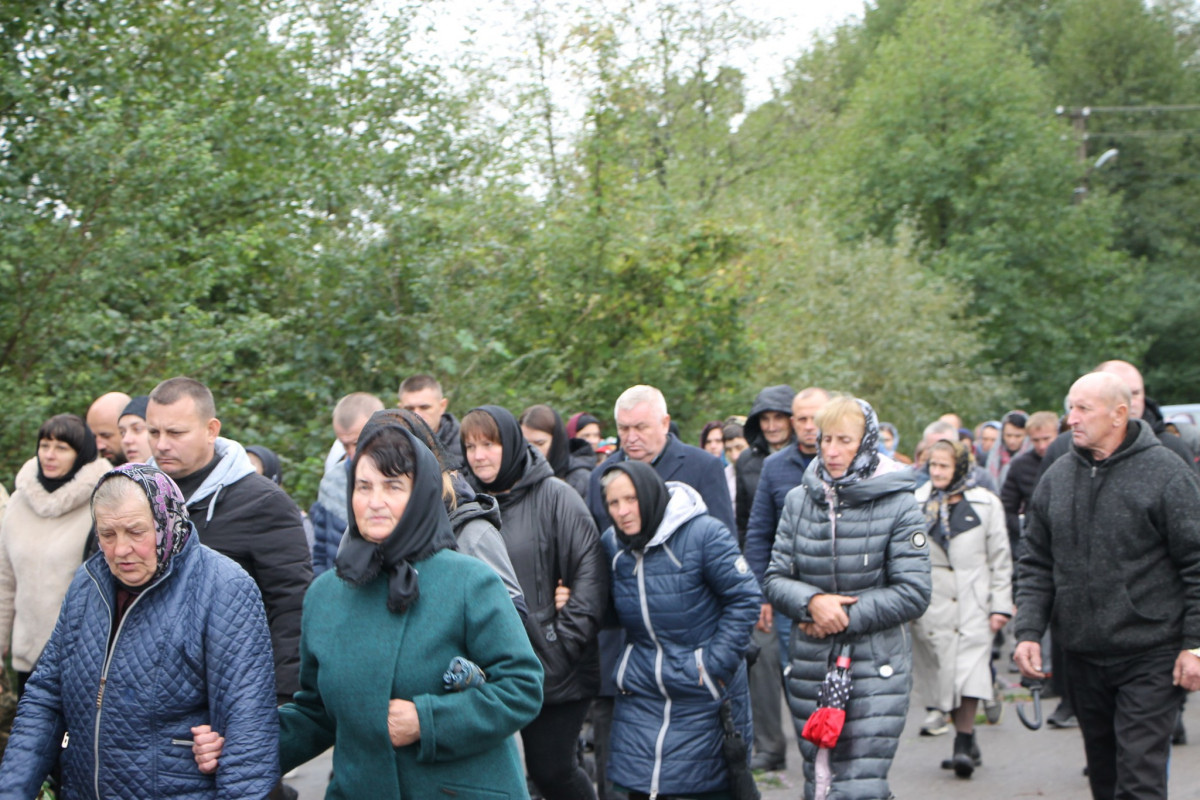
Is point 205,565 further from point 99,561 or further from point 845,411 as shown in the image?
point 845,411

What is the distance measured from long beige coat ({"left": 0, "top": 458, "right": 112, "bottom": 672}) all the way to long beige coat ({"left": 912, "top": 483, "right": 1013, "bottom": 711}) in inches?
194

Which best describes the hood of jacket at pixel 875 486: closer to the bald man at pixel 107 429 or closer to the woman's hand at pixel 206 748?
the woman's hand at pixel 206 748

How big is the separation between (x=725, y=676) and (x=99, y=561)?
277 cm

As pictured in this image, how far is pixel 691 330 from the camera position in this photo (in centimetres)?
1562

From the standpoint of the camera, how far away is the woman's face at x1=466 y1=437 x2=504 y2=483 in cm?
569

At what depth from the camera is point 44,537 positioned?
6.24m

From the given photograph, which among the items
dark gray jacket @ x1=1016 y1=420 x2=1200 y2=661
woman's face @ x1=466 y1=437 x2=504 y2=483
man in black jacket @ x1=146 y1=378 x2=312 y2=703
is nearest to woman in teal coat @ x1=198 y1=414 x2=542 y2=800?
man in black jacket @ x1=146 y1=378 x2=312 y2=703

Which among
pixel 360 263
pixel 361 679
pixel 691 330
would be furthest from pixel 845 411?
pixel 691 330

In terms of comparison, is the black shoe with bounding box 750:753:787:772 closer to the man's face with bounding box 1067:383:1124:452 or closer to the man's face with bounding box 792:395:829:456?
the man's face with bounding box 792:395:829:456

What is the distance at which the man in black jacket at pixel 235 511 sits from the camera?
4930 mm

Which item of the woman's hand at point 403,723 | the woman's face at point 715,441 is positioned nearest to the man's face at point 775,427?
the woman's face at point 715,441

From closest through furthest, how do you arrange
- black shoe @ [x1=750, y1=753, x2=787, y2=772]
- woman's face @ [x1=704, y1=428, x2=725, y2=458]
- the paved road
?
the paved road → black shoe @ [x1=750, y1=753, x2=787, y2=772] → woman's face @ [x1=704, y1=428, x2=725, y2=458]

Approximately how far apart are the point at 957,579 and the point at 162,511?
587cm

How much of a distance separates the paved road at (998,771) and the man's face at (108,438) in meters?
2.32
